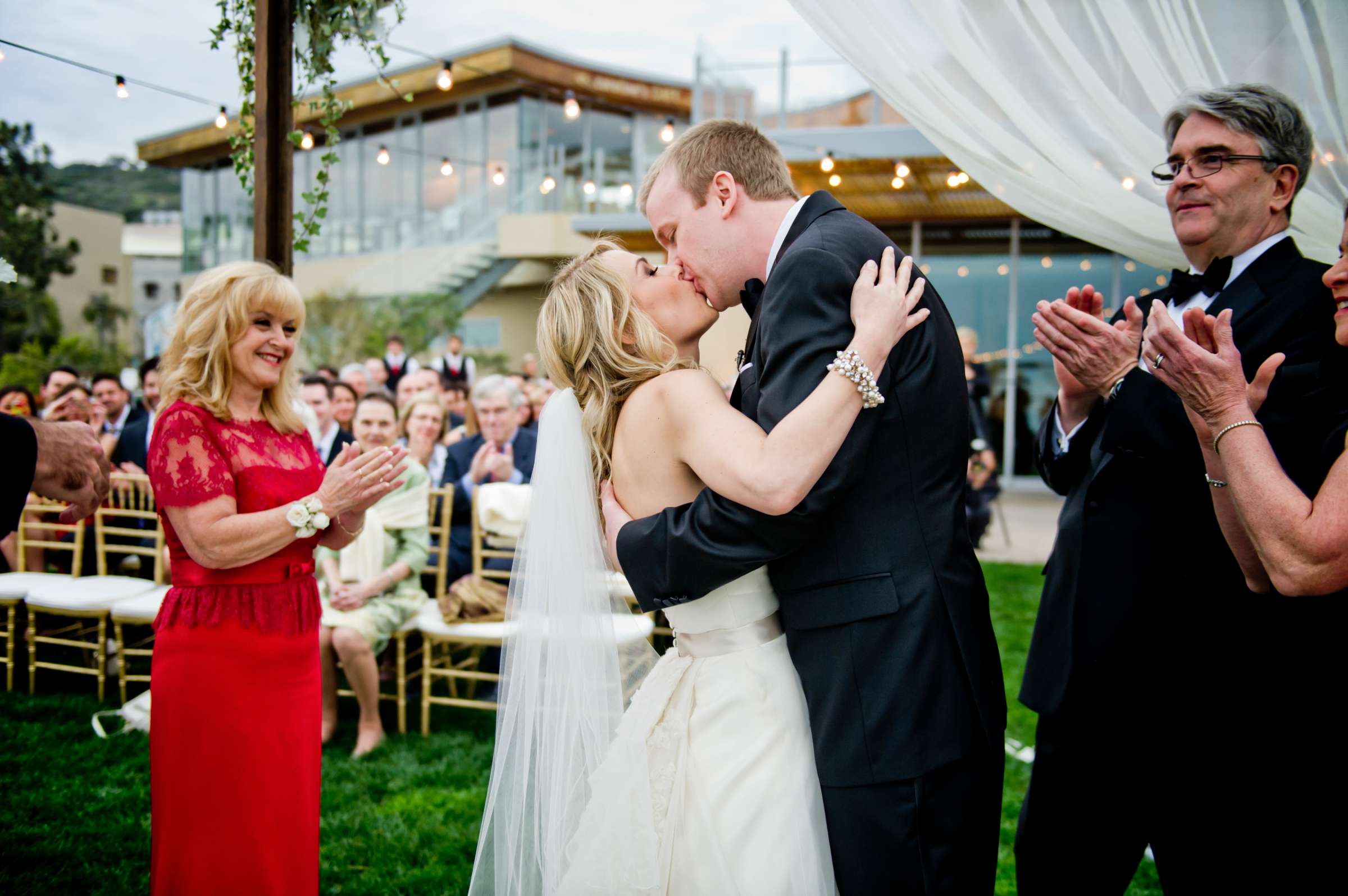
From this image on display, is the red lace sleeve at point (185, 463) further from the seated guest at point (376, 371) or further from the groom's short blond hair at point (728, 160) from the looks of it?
the seated guest at point (376, 371)

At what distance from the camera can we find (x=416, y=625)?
15.6 ft

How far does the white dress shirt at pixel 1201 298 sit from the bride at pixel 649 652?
90 centimetres

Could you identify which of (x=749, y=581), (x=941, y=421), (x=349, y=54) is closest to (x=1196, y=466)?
(x=941, y=421)

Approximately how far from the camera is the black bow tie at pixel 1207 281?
82.0 inches

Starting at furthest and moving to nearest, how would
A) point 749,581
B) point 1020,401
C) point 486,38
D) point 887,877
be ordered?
point 486,38, point 1020,401, point 749,581, point 887,877

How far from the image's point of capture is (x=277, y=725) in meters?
2.42

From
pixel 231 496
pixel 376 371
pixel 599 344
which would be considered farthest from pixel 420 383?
pixel 599 344

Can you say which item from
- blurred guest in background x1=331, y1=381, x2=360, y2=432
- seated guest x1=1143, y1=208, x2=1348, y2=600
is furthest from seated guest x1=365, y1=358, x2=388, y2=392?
seated guest x1=1143, y1=208, x2=1348, y2=600

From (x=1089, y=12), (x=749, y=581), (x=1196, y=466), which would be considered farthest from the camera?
(x=1089, y=12)

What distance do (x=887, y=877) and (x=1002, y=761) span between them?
Result: 0.32 m

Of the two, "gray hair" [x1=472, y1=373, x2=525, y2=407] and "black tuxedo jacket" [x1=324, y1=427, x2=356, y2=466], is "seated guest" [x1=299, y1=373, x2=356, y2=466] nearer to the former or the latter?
"black tuxedo jacket" [x1=324, y1=427, x2=356, y2=466]

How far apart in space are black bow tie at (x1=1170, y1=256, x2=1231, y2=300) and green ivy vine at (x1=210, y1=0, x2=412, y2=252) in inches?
97.3

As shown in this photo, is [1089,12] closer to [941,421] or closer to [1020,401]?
[941,421]

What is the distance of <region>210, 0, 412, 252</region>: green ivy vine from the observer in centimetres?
282
